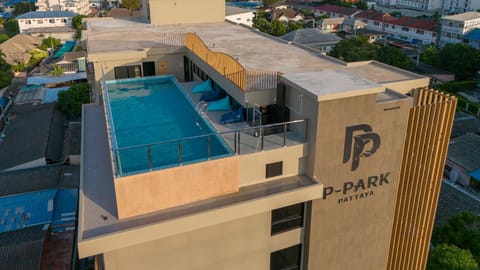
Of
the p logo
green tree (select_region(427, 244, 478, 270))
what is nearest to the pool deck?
the p logo

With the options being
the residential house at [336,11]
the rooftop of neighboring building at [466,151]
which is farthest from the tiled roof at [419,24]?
the rooftop of neighboring building at [466,151]

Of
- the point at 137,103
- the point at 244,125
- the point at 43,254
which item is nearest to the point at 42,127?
the point at 43,254

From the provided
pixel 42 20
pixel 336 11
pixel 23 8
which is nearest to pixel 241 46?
pixel 42 20

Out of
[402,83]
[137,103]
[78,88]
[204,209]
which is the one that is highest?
[402,83]

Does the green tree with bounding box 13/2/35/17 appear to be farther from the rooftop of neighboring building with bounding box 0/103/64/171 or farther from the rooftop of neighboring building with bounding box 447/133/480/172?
the rooftop of neighboring building with bounding box 447/133/480/172

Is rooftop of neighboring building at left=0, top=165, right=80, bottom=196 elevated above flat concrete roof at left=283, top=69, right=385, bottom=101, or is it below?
below

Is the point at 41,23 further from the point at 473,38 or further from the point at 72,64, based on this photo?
the point at 473,38

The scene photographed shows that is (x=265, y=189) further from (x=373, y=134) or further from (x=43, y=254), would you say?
(x=43, y=254)
